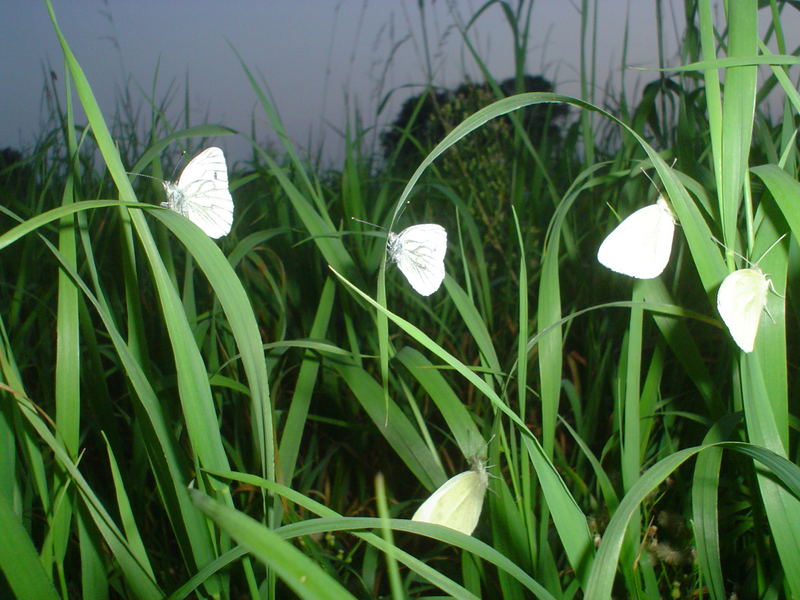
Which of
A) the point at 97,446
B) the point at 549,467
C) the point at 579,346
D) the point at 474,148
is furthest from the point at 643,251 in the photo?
the point at 474,148

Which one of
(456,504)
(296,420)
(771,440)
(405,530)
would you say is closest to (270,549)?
(405,530)

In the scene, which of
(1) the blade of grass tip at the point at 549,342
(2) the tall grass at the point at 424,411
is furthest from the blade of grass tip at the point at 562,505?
(1) the blade of grass tip at the point at 549,342

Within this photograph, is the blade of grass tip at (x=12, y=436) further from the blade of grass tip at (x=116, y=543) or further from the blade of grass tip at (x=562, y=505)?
the blade of grass tip at (x=562, y=505)

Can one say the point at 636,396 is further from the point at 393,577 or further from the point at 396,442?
the point at 393,577

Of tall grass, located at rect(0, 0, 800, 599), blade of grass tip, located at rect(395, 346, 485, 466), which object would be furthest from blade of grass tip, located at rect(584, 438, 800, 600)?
blade of grass tip, located at rect(395, 346, 485, 466)

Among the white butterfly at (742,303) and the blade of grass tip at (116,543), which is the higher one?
the white butterfly at (742,303)
